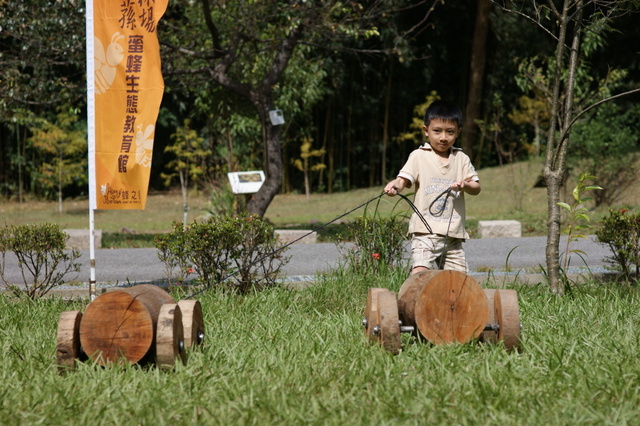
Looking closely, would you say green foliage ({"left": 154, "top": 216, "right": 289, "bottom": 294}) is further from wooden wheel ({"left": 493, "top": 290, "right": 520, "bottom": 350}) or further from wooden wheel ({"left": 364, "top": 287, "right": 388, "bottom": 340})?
wooden wheel ({"left": 493, "top": 290, "right": 520, "bottom": 350})

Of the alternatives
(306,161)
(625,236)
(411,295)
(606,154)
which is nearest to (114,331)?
(411,295)

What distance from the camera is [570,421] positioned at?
2.74m

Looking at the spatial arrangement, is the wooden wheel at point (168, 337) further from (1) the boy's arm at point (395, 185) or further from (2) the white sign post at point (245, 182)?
(2) the white sign post at point (245, 182)

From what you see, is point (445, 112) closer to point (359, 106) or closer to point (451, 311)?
point (451, 311)

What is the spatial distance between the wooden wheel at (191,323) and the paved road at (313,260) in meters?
3.31

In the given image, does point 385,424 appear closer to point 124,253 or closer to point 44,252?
point 44,252

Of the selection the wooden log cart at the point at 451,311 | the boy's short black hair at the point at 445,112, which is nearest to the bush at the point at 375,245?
the boy's short black hair at the point at 445,112

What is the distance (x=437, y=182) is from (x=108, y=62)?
2.50 meters

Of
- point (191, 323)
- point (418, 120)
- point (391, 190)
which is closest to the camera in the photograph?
point (191, 323)

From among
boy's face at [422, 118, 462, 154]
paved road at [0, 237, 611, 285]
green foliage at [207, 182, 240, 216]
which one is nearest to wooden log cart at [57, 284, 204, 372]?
boy's face at [422, 118, 462, 154]

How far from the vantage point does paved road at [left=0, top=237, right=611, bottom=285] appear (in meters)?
7.55

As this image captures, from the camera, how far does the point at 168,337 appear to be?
3.39 metres

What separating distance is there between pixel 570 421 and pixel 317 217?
11706mm

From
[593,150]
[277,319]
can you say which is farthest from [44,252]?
[593,150]
